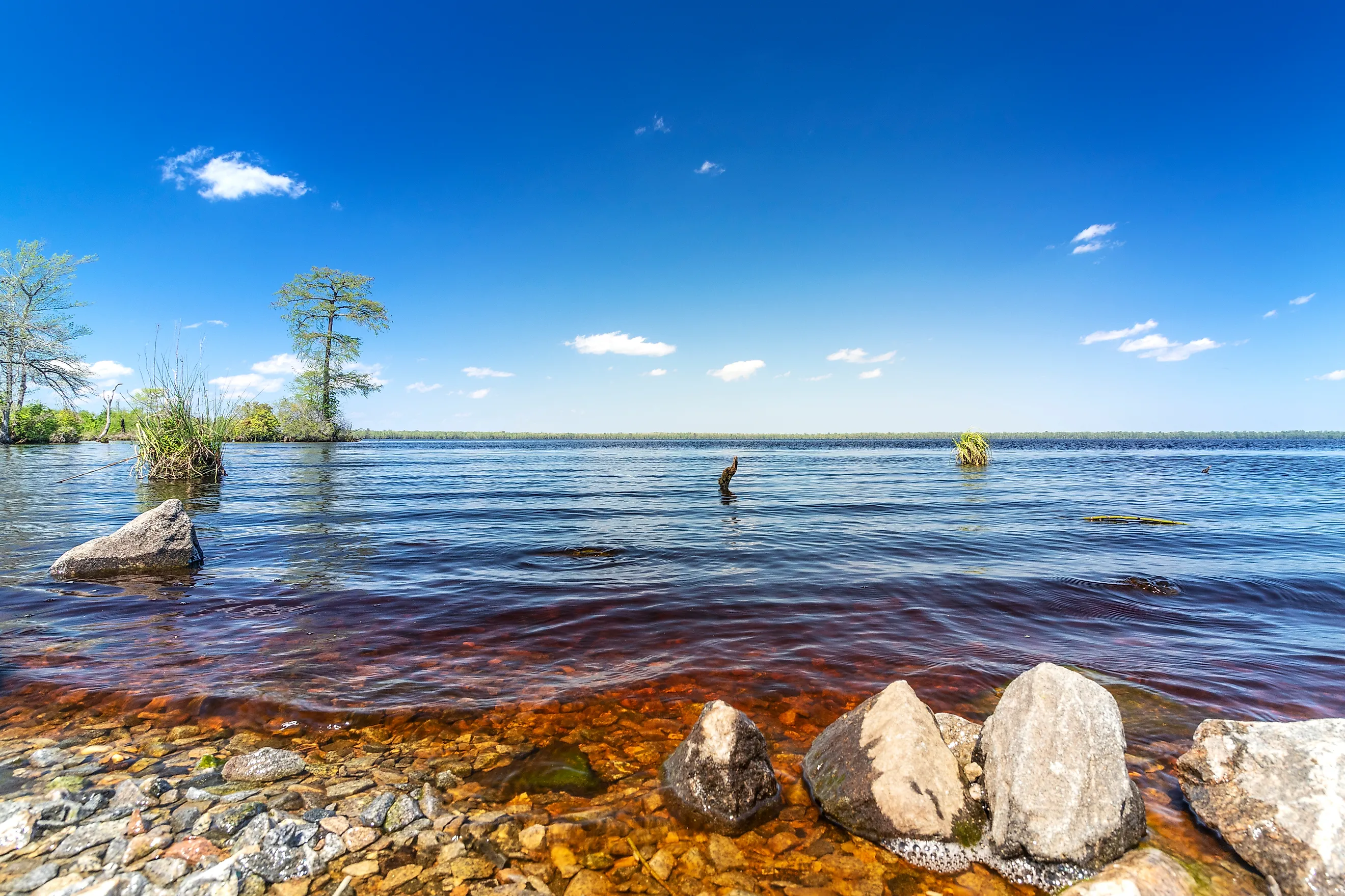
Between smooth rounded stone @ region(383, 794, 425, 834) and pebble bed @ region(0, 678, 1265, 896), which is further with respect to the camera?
smooth rounded stone @ region(383, 794, 425, 834)

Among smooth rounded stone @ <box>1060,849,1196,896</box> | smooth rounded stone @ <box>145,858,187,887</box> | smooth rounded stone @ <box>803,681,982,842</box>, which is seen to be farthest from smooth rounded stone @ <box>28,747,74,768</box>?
smooth rounded stone @ <box>1060,849,1196,896</box>

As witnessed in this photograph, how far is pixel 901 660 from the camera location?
6.32 m

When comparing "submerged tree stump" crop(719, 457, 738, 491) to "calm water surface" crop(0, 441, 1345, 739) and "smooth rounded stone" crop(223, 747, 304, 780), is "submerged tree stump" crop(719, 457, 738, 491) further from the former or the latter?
"smooth rounded stone" crop(223, 747, 304, 780)

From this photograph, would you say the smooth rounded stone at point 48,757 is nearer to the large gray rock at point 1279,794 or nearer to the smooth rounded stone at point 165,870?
the smooth rounded stone at point 165,870

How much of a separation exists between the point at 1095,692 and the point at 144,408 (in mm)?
29932

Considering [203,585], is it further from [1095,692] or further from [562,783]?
[1095,692]

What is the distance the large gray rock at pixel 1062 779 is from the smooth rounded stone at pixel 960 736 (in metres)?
0.27

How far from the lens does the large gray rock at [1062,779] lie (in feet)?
10.1

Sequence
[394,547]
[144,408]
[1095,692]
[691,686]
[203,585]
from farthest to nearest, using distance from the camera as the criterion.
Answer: [144,408] → [394,547] → [203,585] → [691,686] → [1095,692]

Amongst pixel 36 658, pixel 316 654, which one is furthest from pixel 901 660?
pixel 36 658

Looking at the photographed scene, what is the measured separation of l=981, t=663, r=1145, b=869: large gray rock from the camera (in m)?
3.08

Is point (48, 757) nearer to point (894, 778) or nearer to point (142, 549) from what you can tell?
point (894, 778)

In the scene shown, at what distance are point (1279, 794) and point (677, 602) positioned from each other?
21.3 feet

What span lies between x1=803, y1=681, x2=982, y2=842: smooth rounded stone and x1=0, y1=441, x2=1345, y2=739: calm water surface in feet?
5.90
